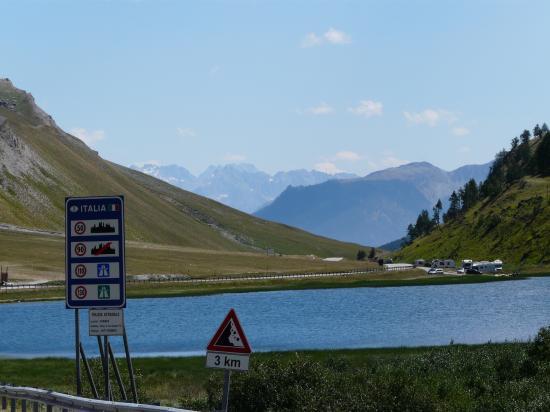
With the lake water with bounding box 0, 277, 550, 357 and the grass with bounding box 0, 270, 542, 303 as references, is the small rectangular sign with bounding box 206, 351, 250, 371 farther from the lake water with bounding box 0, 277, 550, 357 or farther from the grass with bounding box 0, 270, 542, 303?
the grass with bounding box 0, 270, 542, 303

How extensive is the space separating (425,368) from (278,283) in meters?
145

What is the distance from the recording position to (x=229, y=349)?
77.3 ft

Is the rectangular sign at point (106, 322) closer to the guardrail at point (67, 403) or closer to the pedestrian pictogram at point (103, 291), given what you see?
the pedestrian pictogram at point (103, 291)

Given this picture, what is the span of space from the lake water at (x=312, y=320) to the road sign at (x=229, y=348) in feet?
173

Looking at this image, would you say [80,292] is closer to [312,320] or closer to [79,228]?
[79,228]

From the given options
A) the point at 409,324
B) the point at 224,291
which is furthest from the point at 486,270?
the point at 409,324

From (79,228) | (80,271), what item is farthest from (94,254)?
(79,228)

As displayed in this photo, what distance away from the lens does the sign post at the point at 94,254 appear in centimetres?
3095

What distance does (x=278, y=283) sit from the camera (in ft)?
632

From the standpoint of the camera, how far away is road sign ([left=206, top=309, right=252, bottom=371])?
23.3 meters

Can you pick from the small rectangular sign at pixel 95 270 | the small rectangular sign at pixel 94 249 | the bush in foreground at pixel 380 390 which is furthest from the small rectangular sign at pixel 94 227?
the bush in foreground at pixel 380 390

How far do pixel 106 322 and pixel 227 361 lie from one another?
27.4 feet

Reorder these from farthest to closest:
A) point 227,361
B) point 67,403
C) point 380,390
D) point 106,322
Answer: point 380,390
point 106,322
point 67,403
point 227,361

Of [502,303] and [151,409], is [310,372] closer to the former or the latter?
[151,409]
